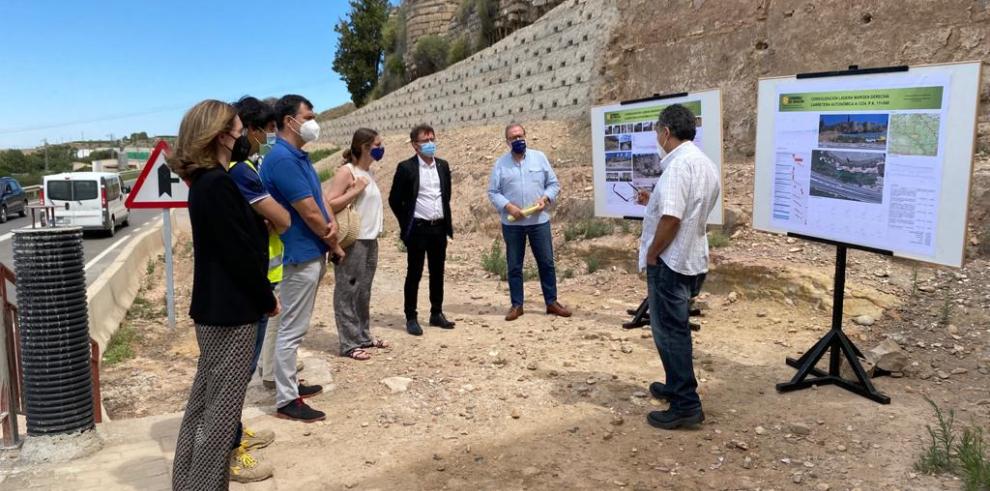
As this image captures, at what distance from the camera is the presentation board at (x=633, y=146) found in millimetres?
5586

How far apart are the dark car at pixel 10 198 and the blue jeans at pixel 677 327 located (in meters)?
24.8

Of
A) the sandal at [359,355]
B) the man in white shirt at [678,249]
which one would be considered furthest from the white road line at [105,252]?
the man in white shirt at [678,249]

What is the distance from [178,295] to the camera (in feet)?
28.9

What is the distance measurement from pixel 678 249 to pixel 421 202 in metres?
2.71

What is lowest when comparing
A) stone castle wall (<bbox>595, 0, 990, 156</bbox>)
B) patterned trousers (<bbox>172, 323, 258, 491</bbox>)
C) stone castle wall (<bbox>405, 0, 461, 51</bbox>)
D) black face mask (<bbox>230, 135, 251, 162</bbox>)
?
patterned trousers (<bbox>172, 323, 258, 491</bbox>)

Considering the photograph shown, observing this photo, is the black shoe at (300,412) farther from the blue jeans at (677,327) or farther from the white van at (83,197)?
the white van at (83,197)

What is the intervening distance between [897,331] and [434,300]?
389 cm

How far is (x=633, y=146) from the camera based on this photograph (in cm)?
623

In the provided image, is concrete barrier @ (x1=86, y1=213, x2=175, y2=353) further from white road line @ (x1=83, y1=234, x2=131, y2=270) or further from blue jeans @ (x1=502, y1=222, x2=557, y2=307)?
blue jeans @ (x1=502, y1=222, x2=557, y2=307)

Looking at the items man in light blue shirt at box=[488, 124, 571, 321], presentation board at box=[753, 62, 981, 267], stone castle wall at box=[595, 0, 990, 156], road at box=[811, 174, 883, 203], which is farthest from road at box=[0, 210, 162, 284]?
stone castle wall at box=[595, 0, 990, 156]

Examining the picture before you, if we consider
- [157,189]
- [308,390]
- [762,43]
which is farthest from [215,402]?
[762,43]

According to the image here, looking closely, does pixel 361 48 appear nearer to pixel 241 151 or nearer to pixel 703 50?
pixel 703 50

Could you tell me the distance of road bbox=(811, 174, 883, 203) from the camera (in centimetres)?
401

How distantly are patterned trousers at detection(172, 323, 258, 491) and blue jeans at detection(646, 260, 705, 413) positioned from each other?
222 centimetres
